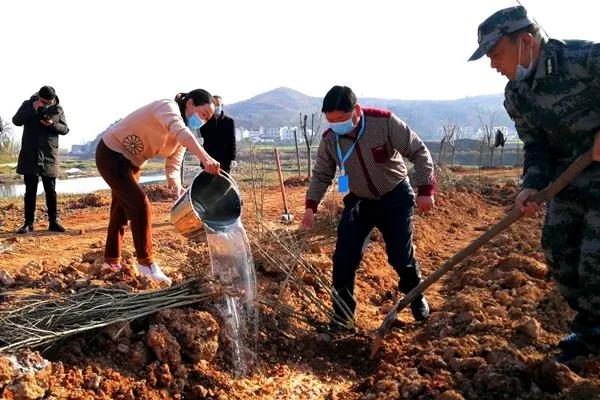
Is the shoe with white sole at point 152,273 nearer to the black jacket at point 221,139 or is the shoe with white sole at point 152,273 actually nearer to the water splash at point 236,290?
the water splash at point 236,290

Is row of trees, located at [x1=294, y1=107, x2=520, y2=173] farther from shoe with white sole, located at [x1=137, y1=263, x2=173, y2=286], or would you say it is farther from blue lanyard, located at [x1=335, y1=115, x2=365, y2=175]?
shoe with white sole, located at [x1=137, y1=263, x2=173, y2=286]

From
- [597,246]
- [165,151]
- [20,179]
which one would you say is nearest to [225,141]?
[165,151]

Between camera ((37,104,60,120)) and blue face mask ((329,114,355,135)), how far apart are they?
364cm

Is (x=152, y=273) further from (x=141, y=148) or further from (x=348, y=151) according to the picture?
(x=348, y=151)

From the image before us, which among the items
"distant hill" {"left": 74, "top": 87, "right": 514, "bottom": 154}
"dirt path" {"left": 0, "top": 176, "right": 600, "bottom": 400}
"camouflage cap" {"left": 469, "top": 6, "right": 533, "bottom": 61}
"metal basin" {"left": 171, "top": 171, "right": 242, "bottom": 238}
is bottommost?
"dirt path" {"left": 0, "top": 176, "right": 600, "bottom": 400}

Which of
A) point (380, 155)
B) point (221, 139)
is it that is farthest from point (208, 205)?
point (221, 139)

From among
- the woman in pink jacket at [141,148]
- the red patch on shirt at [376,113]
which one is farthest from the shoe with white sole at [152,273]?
the red patch on shirt at [376,113]

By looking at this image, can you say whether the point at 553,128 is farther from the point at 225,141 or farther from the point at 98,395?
the point at 225,141

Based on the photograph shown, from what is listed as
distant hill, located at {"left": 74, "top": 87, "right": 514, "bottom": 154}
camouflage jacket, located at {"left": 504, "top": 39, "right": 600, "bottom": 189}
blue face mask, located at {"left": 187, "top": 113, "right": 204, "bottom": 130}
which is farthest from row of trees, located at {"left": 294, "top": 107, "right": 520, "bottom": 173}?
distant hill, located at {"left": 74, "top": 87, "right": 514, "bottom": 154}

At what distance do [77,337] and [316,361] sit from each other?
1.37m

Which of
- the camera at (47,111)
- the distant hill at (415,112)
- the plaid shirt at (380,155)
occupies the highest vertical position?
the distant hill at (415,112)

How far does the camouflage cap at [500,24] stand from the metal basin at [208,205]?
5.60 feet

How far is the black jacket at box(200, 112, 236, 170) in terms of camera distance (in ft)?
20.2

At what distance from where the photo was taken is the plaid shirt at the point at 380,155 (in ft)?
11.3
